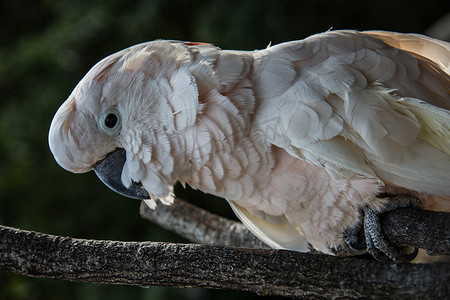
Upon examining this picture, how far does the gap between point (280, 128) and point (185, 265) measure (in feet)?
1.28

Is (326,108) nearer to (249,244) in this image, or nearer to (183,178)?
(183,178)

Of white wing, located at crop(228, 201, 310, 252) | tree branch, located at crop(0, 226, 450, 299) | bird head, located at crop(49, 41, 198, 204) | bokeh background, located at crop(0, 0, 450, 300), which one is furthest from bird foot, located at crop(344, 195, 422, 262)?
bokeh background, located at crop(0, 0, 450, 300)

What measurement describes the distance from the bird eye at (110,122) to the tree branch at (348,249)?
2.01ft

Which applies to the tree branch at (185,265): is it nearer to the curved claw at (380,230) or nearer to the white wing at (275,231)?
the curved claw at (380,230)

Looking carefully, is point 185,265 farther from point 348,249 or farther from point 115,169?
point 348,249

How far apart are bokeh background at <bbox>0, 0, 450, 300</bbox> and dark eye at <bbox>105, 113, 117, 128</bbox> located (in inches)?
51.1

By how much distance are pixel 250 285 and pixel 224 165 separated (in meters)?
0.30

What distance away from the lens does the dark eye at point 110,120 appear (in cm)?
124

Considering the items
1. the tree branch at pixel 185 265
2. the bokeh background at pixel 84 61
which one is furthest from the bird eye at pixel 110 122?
the bokeh background at pixel 84 61

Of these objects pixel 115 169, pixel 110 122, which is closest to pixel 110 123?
pixel 110 122

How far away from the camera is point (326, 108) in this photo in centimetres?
114

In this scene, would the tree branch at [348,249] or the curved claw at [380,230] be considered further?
the curved claw at [380,230]

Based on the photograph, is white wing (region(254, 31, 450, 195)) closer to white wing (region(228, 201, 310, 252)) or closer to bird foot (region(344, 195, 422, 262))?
bird foot (region(344, 195, 422, 262))

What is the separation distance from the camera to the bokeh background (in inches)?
99.3
